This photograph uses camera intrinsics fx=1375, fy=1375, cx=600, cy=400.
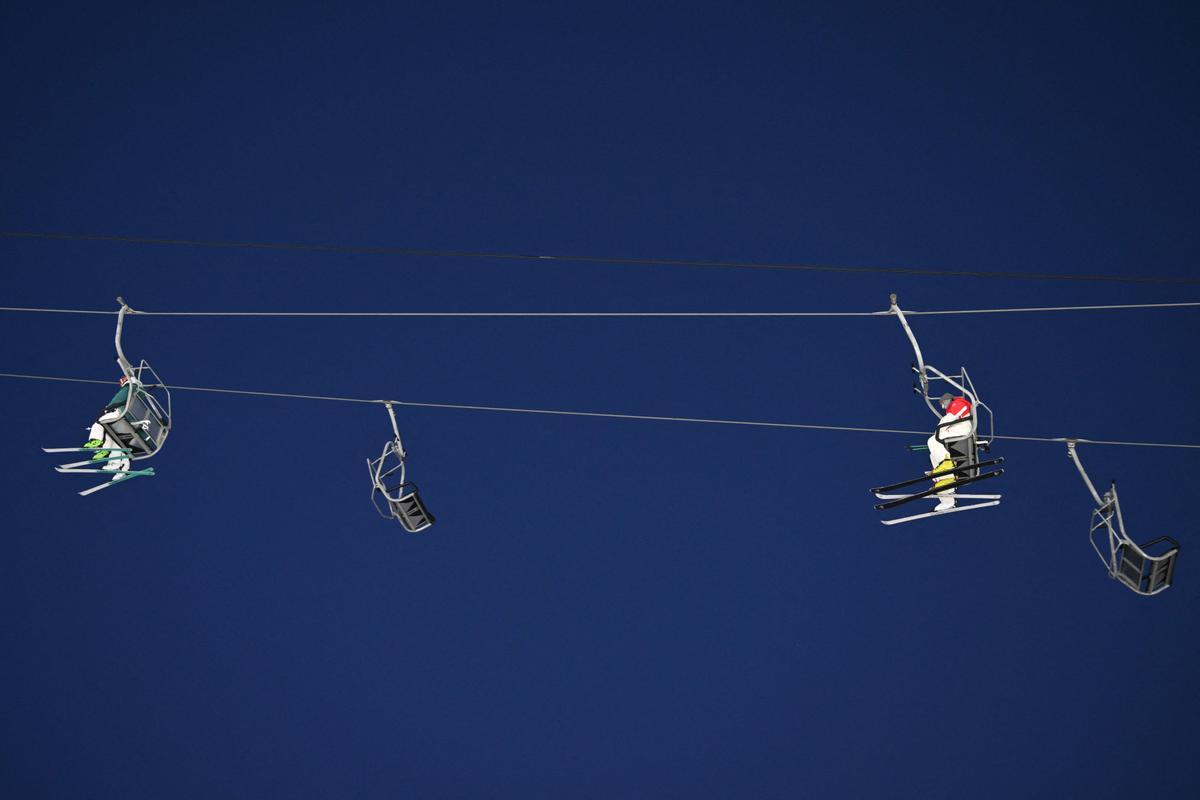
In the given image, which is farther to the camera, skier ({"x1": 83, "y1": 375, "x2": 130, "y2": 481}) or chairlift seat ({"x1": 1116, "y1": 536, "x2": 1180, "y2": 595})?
skier ({"x1": 83, "y1": 375, "x2": 130, "y2": 481})

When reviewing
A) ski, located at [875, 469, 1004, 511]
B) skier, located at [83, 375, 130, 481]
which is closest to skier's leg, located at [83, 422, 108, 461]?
skier, located at [83, 375, 130, 481]

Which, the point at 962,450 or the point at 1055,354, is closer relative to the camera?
the point at 962,450

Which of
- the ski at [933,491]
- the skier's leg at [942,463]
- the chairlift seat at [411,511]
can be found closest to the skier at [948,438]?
the skier's leg at [942,463]

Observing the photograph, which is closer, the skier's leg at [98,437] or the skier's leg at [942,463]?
the skier's leg at [942,463]

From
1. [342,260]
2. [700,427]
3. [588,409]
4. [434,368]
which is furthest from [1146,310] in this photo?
[342,260]

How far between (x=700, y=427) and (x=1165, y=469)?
7.40 ft

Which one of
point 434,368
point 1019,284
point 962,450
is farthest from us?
point 434,368

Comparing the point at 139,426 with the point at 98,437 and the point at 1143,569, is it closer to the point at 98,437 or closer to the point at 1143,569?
the point at 98,437

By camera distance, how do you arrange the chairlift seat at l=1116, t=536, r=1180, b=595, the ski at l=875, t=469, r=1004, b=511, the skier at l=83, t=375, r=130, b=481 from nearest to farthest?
1. the ski at l=875, t=469, r=1004, b=511
2. the chairlift seat at l=1116, t=536, r=1180, b=595
3. the skier at l=83, t=375, r=130, b=481

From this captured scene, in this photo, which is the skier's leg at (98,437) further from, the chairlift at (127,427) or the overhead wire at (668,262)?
the overhead wire at (668,262)

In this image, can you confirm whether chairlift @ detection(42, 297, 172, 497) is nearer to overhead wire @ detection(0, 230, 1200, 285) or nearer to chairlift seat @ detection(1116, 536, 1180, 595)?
overhead wire @ detection(0, 230, 1200, 285)

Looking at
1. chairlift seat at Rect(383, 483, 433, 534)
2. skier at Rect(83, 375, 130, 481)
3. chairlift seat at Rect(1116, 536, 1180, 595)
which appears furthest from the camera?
chairlift seat at Rect(383, 483, 433, 534)

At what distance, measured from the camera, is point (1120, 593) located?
6.80 meters

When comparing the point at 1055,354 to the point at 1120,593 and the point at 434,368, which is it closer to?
the point at 1120,593
